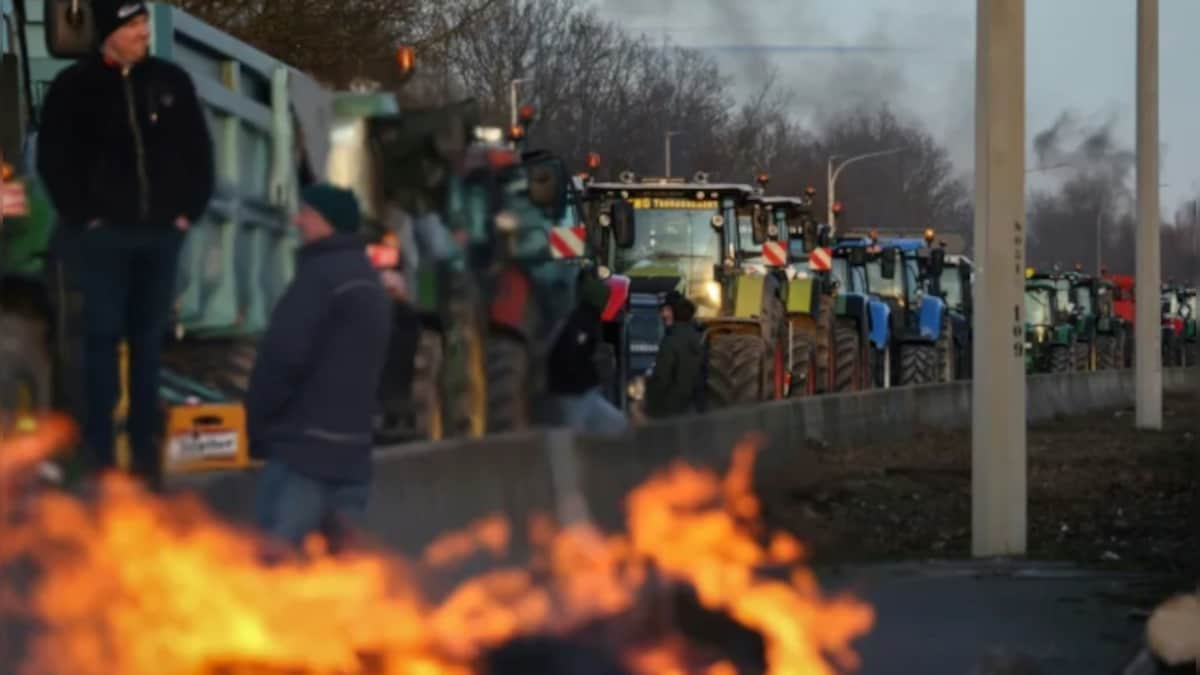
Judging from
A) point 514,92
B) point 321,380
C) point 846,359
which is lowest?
point 846,359

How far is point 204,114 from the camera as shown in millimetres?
6207

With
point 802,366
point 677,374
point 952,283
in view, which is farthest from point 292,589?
point 952,283

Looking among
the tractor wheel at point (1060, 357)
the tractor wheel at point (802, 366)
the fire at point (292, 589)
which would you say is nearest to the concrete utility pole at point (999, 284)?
the tractor wheel at point (802, 366)

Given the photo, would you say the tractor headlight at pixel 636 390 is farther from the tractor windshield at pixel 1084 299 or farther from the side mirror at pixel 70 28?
the tractor windshield at pixel 1084 299

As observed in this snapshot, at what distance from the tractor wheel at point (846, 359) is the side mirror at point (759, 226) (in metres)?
1.25

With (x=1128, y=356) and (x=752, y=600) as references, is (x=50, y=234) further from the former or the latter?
(x=1128, y=356)

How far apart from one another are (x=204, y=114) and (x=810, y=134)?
8.40ft

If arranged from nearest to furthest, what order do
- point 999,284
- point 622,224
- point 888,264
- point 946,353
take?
1. point 622,224
2. point 999,284
3. point 888,264
4. point 946,353

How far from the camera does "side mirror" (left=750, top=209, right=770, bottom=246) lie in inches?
1006

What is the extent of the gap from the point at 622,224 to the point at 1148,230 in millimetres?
25352

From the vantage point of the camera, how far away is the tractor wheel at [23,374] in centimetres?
604

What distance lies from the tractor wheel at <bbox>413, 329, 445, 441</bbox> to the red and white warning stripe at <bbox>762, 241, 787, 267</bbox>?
735 inches

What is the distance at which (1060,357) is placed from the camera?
56.8 metres

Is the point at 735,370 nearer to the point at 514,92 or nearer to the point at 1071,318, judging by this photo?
the point at 514,92
